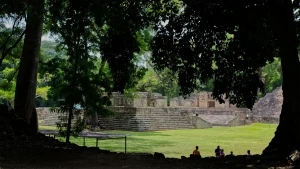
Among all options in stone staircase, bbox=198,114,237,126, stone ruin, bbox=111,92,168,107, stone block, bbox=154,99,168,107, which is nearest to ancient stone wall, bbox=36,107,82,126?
stone ruin, bbox=111,92,168,107

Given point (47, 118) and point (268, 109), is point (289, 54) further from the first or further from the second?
point (268, 109)

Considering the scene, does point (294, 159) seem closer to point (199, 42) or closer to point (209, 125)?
point (199, 42)

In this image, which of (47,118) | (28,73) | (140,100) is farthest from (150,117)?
(28,73)

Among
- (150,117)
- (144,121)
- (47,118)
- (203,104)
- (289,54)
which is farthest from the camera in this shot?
Result: (203,104)

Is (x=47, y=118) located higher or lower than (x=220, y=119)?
lower

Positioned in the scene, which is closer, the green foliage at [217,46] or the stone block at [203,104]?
the green foliage at [217,46]

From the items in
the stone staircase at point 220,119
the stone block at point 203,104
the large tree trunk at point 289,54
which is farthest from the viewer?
the stone block at point 203,104

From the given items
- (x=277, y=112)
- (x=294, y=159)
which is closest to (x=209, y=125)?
(x=277, y=112)

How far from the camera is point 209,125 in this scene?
35.8 m

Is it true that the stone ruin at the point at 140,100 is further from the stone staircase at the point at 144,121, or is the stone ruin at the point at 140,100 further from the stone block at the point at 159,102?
the stone staircase at the point at 144,121

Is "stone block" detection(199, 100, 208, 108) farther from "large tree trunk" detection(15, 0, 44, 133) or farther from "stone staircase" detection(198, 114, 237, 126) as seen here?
"large tree trunk" detection(15, 0, 44, 133)

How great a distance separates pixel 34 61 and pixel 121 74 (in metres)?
3.97

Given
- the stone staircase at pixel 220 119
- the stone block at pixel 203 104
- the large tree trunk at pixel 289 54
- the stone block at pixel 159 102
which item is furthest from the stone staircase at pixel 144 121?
the large tree trunk at pixel 289 54

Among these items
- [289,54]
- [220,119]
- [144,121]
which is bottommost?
[144,121]
